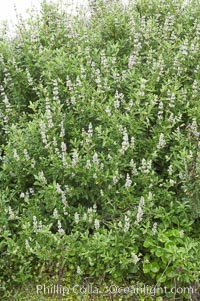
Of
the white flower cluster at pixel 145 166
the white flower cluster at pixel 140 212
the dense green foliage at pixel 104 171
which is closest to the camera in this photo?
the white flower cluster at pixel 140 212

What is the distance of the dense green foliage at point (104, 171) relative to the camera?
11.9ft

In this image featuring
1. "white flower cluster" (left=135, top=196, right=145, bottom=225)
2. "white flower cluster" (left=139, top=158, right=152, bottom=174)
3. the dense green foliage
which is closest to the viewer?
"white flower cluster" (left=135, top=196, right=145, bottom=225)

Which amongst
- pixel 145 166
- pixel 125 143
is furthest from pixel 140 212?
pixel 125 143

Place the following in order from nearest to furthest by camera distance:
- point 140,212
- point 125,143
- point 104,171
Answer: point 140,212 → point 125,143 → point 104,171

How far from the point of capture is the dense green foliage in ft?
11.9

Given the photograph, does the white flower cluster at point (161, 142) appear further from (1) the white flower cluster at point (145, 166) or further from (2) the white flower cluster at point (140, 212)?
(2) the white flower cluster at point (140, 212)

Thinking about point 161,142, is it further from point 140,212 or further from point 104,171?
point 140,212

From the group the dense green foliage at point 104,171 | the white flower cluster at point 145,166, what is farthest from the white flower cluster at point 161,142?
the white flower cluster at point 145,166

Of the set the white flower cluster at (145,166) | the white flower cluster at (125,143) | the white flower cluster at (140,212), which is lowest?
the white flower cluster at (140,212)

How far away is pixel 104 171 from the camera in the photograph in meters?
3.87

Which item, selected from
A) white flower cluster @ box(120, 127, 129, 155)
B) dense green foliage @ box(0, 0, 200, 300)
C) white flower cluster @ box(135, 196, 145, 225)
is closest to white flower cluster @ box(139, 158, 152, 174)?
dense green foliage @ box(0, 0, 200, 300)

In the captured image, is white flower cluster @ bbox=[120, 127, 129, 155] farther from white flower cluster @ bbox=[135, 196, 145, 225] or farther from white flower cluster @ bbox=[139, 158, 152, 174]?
white flower cluster @ bbox=[135, 196, 145, 225]

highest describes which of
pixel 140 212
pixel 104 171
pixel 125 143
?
pixel 125 143

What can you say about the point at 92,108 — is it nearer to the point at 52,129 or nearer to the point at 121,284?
the point at 52,129
